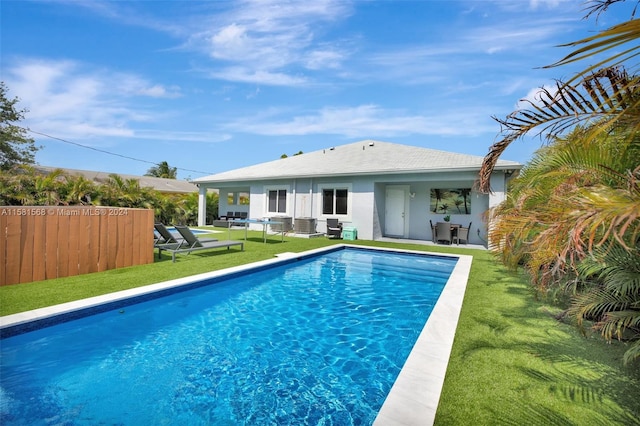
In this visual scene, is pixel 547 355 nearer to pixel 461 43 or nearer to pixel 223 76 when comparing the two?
pixel 461 43

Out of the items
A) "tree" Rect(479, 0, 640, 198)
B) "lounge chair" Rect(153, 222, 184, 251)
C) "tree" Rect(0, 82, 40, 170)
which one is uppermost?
"tree" Rect(0, 82, 40, 170)

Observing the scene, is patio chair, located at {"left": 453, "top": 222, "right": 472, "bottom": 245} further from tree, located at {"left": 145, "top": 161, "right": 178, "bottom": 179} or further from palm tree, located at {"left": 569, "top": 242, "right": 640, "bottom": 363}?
tree, located at {"left": 145, "top": 161, "right": 178, "bottom": 179}

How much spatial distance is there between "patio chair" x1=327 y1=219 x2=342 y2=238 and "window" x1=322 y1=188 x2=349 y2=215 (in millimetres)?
937

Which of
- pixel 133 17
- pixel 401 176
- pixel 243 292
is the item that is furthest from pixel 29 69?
pixel 401 176

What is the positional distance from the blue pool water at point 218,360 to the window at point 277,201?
12175 millimetres

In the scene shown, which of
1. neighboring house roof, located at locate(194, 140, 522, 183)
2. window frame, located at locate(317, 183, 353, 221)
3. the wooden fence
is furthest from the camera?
window frame, located at locate(317, 183, 353, 221)

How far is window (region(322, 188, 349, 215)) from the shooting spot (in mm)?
17469

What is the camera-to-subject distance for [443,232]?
15359 mm

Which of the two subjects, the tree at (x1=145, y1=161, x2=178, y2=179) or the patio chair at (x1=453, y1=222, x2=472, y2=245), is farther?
the tree at (x1=145, y1=161, x2=178, y2=179)

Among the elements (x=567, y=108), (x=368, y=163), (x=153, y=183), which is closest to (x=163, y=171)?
(x=153, y=183)

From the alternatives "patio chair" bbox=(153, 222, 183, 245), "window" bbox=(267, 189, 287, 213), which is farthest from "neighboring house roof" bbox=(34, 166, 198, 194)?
"patio chair" bbox=(153, 222, 183, 245)

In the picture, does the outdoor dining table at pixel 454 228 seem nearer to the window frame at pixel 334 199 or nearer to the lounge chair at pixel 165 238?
the window frame at pixel 334 199

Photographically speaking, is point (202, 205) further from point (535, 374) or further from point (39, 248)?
point (535, 374)

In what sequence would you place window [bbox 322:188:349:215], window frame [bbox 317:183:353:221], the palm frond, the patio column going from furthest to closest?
the patio column < window [bbox 322:188:349:215] < window frame [bbox 317:183:353:221] < the palm frond
